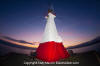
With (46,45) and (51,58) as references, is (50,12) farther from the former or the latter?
(51,58)

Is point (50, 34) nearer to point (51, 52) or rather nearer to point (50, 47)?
point (50, 47)

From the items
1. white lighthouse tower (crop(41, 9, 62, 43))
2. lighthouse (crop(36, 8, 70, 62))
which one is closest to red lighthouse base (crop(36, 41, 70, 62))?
lighthouse (crop(36, 8, 70, 62))

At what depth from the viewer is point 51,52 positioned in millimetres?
3549

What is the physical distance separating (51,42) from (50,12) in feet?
4.88

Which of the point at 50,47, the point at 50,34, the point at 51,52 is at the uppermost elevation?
the point at 50,34

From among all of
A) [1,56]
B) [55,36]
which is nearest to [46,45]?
[55,36]

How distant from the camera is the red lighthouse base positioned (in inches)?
139

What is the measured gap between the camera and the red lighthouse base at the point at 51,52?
11.6 feet

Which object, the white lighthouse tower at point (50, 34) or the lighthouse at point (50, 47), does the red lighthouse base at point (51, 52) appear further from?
the white lighthouse tower at point (50, 34)

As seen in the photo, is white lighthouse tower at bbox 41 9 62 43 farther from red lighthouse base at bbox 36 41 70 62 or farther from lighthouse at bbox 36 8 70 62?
red lighthouse base at bbox 36 41 70 62

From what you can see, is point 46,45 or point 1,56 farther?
point 1,56

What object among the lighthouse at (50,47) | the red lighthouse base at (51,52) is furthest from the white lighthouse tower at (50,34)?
the red lighthouse base at (51,52)

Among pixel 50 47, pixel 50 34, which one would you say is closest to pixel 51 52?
pixel 50 47

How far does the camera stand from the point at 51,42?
3697 millimetres
